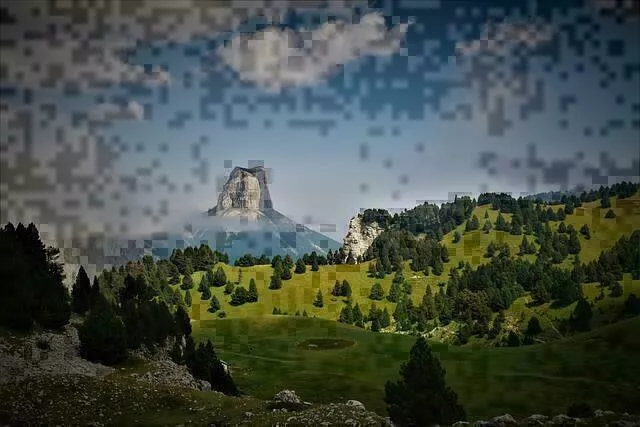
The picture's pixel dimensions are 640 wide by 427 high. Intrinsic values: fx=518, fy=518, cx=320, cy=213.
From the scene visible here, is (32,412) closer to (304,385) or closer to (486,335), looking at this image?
(304,385)

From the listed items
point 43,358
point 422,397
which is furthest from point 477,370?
point 43,358

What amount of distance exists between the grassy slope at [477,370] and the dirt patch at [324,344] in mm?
2365

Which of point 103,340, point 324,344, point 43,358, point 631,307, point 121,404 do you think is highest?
point 103,340

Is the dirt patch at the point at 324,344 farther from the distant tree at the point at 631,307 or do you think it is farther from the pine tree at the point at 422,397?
the distant tree at the point at 631,307

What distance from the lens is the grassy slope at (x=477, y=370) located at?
7888 cm

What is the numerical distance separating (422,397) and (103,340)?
115 feet

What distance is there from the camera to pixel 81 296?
90.1m

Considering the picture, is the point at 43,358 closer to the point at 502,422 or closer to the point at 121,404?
the point at 121,404

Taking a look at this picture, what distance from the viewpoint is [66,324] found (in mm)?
66625

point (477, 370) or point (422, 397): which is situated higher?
point (422, 397)

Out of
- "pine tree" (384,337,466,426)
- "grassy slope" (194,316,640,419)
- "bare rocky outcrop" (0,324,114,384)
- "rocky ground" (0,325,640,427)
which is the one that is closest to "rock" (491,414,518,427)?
"rocky ground" (0,325,640,427)

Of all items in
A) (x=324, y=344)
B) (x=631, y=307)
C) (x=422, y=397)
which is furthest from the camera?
(x=631, y=307)

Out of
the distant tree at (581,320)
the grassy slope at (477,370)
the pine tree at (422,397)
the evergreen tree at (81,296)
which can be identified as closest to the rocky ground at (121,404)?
the pine tree at (422,397)

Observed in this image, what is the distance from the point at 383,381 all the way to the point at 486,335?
115 metres
